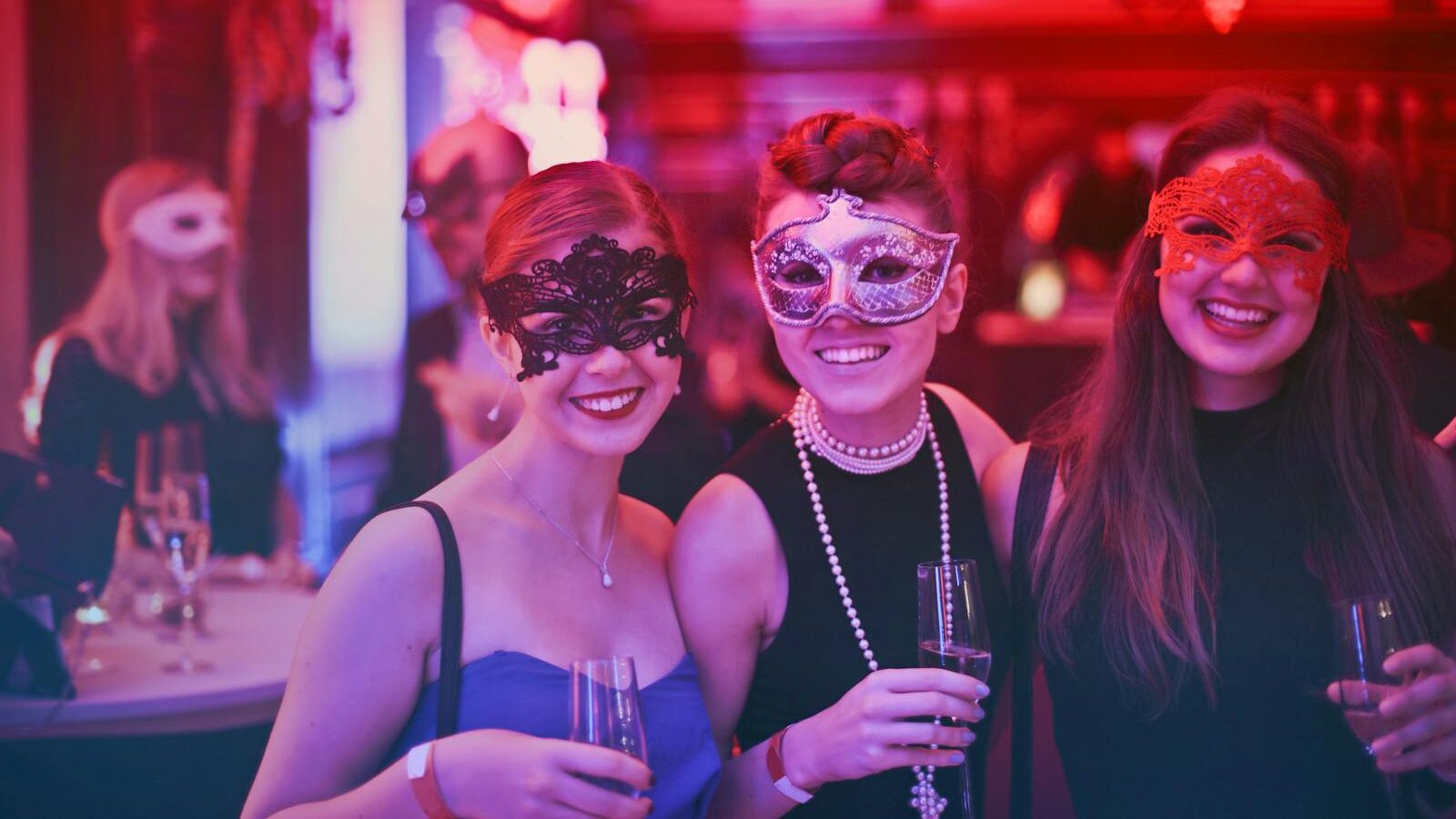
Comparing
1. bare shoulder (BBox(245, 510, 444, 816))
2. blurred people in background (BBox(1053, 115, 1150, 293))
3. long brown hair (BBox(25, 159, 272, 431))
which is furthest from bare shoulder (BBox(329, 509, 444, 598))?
blurred people in background (BBox(1053, 115, 1150, 293))

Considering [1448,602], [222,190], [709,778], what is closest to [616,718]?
[709,778]

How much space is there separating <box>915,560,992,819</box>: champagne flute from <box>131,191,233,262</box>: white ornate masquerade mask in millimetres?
3314

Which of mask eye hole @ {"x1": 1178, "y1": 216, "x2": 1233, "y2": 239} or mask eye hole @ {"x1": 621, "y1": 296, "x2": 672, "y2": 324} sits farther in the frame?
mask eye hole @ {"x1": 1178, "y1": 216, "x2": 1233, "y2": 239}

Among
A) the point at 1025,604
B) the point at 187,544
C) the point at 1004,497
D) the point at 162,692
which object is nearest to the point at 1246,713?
the point at 1025,604

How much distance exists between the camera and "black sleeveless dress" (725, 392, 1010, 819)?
1.86 m

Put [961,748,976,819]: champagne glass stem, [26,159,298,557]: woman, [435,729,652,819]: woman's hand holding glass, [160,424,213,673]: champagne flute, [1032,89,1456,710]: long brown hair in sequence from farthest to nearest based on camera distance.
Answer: [26,159,298,557]: woman → [160,424,213,673]: champagne flute → [1032,89,1456,710]: long brown hair → [961,748,976,819]: champagne glass stem → [435,729,652,819]: woman's hand holding glass

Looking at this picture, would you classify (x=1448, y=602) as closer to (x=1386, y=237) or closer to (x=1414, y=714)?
(x=1414, y=714)

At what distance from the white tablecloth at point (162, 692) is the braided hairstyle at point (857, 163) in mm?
1432

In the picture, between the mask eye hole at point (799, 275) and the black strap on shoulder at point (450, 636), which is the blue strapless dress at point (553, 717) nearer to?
the black strap on shoulder at point (450, 636)

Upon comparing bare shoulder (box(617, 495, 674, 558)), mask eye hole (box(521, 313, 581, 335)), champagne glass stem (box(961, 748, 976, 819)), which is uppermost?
mask eye hole (box(521, 313, 581, 335))

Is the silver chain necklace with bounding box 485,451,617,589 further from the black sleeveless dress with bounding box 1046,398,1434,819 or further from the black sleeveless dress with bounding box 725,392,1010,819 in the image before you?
the black sleeveless dress with bounding box 1046,398,1434,819

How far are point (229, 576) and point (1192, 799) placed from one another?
2756 millimetres

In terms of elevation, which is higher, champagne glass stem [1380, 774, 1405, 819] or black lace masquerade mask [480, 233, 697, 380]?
black lace masquerade mask [480, 233, 697, 380]

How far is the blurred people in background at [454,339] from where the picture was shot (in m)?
3.89
